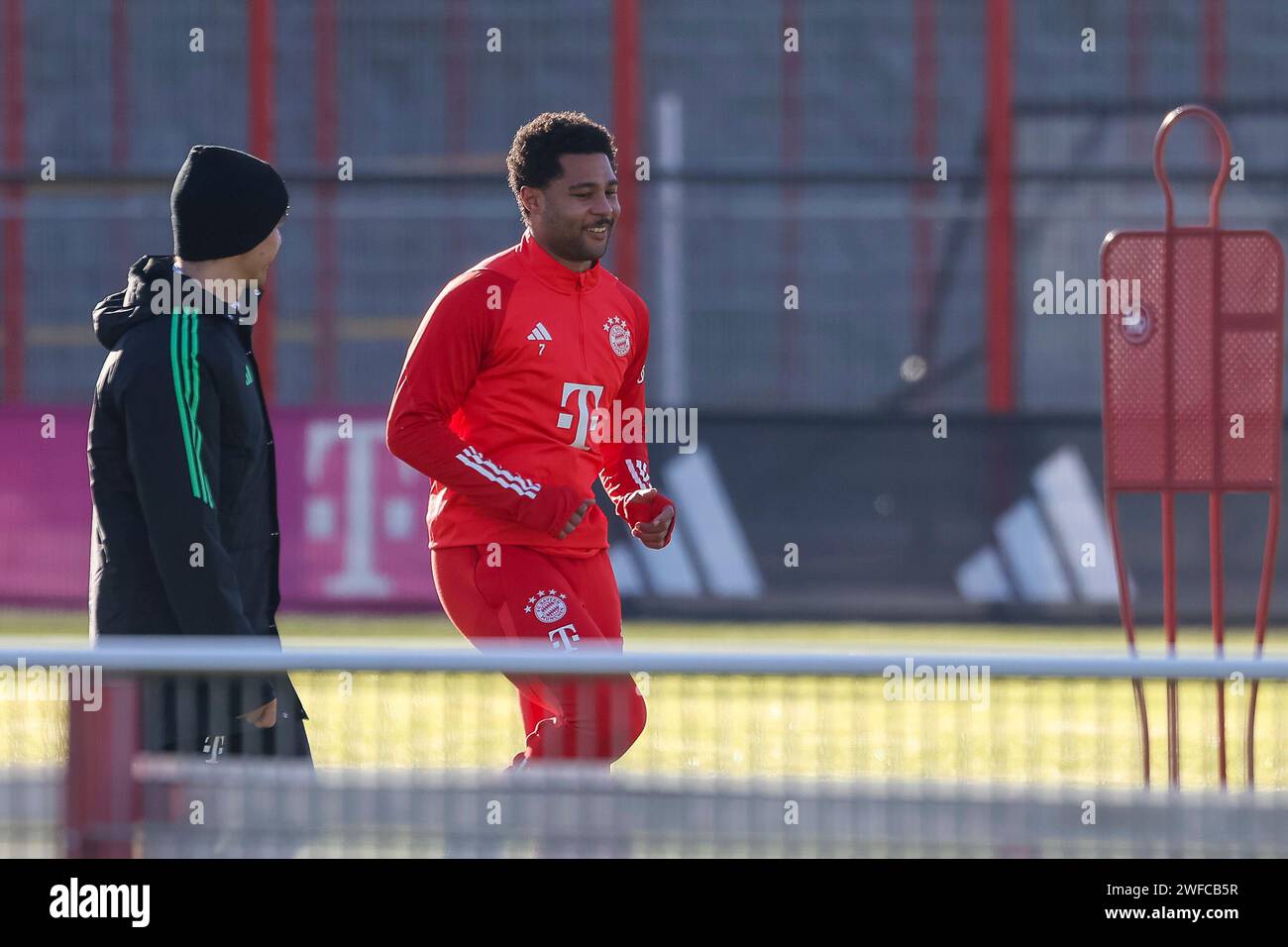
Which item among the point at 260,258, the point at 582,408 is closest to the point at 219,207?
the point at 260,258

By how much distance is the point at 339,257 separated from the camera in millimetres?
14039

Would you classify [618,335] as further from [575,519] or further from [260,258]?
[260,258]

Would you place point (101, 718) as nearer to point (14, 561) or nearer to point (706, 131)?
point (14, 561)

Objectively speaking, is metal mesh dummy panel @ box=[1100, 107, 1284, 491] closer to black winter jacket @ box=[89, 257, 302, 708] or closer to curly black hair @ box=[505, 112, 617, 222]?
curly black hair @ box=[505, 112, 617, 222]

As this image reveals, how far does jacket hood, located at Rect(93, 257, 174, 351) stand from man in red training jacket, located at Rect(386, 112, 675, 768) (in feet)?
2.46

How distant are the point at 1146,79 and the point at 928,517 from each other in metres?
3.69

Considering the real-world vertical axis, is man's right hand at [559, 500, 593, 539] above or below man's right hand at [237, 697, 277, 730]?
above

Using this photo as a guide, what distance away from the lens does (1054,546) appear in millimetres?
11992

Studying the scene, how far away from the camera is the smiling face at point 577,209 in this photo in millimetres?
4559

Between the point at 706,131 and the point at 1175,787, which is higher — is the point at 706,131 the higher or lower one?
the higher one

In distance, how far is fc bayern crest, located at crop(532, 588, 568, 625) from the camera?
4.36 meters

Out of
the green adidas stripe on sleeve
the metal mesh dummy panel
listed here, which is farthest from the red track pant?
the metal mesh dummy panel
